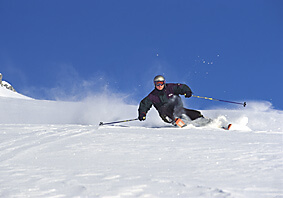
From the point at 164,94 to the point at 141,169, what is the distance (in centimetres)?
526

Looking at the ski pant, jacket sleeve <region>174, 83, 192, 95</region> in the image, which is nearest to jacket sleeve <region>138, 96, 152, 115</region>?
the ski pant

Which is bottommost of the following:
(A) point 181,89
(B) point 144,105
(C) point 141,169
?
(C) point 141,169

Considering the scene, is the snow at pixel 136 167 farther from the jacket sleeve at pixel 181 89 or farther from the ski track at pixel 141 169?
the jacket sleeve at pixel 181 89

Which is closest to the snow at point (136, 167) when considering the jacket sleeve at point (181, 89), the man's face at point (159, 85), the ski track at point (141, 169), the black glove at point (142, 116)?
the ski track at point (141, 169)

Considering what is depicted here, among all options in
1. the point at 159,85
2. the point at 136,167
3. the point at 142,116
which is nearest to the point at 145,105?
the point at 142,116

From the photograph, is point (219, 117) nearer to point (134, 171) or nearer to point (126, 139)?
point (126, 139)

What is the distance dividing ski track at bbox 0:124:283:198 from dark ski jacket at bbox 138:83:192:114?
3491mm

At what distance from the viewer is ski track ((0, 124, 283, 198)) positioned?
2.03m

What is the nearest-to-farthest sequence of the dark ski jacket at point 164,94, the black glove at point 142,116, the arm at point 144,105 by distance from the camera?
the black glove at point 142,116, the dark ski jacket at point 164,94, the arm at point 144,105

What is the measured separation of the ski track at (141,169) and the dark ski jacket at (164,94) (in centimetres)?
349

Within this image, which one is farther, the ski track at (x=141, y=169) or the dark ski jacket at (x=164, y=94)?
the dark ski jacket at (x=164, y=94)

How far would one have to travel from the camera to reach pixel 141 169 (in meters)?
2.64

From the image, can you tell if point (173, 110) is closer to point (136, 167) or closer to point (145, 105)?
point (145, 105)

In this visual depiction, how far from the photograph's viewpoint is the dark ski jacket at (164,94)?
780cm
